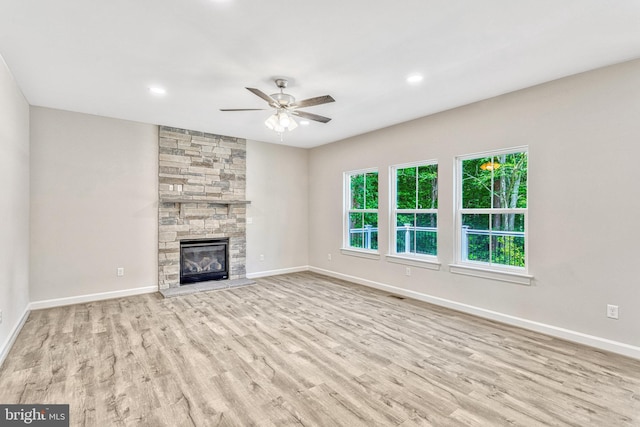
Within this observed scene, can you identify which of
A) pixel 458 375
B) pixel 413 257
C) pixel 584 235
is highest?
pixel 584 235

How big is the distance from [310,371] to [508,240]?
2.85m

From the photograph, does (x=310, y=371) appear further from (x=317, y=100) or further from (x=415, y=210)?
(x=415, y=210)

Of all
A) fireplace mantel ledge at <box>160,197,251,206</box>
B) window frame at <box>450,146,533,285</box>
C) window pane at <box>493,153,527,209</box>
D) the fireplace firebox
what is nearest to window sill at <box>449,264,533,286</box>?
window frame at <box>450,146,533,285</box>

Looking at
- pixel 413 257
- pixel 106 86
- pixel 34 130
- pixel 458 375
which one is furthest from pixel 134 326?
pixel 413 257

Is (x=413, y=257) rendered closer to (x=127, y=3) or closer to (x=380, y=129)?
(x=380, y=129)

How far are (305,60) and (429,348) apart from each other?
9.87ft

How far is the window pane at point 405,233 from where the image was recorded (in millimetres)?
4984

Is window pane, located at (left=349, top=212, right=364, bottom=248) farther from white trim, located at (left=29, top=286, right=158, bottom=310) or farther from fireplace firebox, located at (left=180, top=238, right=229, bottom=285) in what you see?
white trim, located at (left=29, top=286, right=158, bottom=310)

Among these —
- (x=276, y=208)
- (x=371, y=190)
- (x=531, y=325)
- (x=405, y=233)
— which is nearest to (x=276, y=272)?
(x=276, y=208)

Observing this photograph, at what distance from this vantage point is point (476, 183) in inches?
164

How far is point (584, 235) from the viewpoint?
3174mm

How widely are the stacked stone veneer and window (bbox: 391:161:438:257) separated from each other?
291 centimetres

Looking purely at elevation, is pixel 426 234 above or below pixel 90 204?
below

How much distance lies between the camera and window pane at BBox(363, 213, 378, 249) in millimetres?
5633
